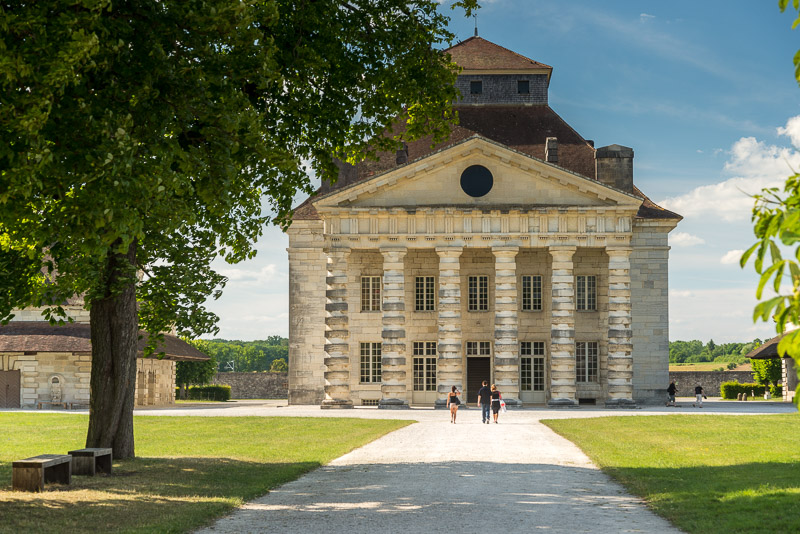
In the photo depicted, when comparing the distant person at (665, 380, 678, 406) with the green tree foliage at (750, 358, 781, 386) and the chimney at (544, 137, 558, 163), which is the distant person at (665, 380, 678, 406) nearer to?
the chimney at (544, 137, 558, 163)

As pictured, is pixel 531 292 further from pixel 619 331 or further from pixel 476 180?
pixel 476 180

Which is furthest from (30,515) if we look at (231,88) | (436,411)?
(436,411)

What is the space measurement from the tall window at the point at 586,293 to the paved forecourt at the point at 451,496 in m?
26.8

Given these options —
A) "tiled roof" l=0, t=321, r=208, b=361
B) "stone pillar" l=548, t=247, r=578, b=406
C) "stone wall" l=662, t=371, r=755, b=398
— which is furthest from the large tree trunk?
"stone wall" l=662, t=371, r=755, b=398

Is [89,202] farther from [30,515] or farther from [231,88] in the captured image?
[30,515]

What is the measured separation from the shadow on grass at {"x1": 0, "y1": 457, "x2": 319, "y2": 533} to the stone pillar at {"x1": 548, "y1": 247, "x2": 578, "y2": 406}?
29.5m

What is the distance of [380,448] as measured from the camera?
892 inches

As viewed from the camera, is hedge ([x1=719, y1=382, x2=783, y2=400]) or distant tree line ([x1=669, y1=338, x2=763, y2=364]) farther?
distant tree line ([x1=669, y1=338, x2=763, y2=364])

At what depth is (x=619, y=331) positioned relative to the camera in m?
46.9

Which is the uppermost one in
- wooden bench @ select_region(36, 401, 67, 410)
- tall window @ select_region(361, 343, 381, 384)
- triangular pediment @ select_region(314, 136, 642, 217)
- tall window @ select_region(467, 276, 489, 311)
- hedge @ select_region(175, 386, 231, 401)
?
triangular pediment @ select_region(314, 136, 642, 217)

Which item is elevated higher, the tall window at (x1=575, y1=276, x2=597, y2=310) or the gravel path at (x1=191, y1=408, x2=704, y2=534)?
the tall window at (x1=575, y1=276, x2=597, y2=310)

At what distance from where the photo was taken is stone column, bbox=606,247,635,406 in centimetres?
4672

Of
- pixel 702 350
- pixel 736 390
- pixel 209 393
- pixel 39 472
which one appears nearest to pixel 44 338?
pixel 209 393

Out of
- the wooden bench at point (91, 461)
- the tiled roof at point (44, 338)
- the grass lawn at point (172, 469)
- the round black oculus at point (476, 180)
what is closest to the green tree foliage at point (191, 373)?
the tiled roof at point (44, 338)
